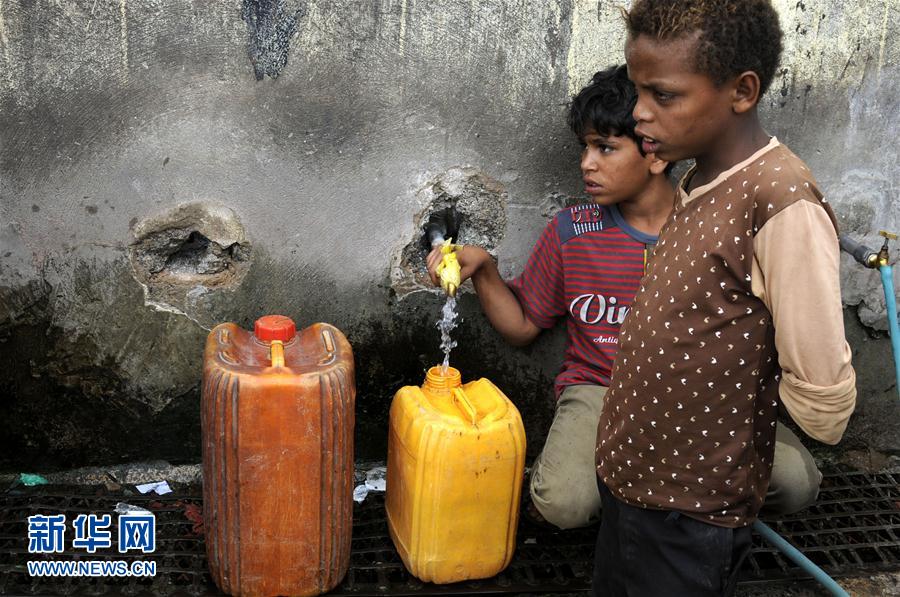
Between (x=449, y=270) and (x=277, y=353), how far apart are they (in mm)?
554

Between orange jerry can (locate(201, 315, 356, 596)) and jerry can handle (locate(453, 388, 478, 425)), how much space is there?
33 cm

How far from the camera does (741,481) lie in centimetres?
173

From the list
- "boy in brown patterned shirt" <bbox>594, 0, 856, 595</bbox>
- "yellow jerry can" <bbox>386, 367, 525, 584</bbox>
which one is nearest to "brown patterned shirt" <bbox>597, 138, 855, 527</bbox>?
"boy in brown patterned shirt" <bbox>594, 0, 856, 595</bbox>

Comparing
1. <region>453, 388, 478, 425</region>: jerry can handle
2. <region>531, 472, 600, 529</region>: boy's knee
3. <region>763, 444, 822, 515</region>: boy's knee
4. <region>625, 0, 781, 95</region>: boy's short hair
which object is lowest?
<region>531, 472, 600, 529</region>: boy's knee

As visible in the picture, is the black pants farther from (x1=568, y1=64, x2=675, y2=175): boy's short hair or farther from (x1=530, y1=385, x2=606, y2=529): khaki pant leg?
(x1=568, y1=64, x2=675, y2=175): boy's short hair

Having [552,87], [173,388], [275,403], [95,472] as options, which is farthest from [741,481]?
[95,472]

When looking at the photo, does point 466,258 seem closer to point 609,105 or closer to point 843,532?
point 609,105

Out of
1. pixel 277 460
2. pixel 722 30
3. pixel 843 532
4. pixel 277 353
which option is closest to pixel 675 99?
pixel 722 30

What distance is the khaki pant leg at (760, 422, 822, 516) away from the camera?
97.0 inches

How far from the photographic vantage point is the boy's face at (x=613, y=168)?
2.51 m

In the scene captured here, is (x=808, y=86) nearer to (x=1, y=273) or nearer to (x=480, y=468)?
(x=480, y=468)

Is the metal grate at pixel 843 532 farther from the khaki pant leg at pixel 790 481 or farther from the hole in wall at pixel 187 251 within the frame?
the hole in wall at pixel 187 251

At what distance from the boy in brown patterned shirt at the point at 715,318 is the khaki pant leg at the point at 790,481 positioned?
726 mm

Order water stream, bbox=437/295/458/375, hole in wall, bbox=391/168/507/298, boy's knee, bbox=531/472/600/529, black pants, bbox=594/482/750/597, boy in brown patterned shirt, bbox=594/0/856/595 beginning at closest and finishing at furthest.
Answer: boy in brown patterned shirt, bbox=594/0/856/595
black pants, bbox=594/482/750/597
boy's knee, bbox=531/472/600/529
hole in wall, bbox=391/168/507/298
water stream, bbox=437/295/458/375
